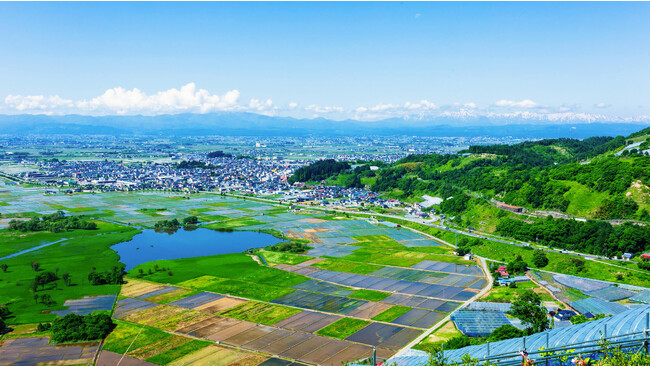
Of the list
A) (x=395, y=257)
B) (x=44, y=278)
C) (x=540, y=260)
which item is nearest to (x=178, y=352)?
(x=44, y=278)

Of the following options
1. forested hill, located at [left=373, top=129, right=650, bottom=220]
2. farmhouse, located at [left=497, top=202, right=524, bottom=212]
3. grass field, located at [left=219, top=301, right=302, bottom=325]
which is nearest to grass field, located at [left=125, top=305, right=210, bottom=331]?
grass field, located at [left=219, top=301, right=302, bottom=325]

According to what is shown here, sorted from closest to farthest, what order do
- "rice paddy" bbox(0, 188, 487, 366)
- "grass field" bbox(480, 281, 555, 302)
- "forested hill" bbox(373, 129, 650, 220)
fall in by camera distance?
"rice paddy" bbox(0, 188, 487, 366)
"grass field" bbox(480, 281, 555, 302)
"forested hill" bbox(373, 129, 650, 220)

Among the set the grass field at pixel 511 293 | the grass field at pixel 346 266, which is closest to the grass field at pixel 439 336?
the grass field at pixel 511 293

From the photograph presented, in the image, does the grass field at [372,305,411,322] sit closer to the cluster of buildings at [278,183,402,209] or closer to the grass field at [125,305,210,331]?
the grass field at [125,305,210,331]

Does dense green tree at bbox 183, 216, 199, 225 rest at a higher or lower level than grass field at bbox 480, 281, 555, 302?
lower

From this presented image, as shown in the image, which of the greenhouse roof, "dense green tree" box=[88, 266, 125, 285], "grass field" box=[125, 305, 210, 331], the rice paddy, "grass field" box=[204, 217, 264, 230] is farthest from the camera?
"grass field" box=[204, 217, 264, 230]

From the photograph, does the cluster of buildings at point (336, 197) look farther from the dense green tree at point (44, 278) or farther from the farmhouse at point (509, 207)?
the dense green tree at point (44, 278)
